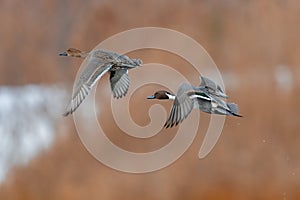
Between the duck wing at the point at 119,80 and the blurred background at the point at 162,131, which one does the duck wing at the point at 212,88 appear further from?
the blurred background at the point at 162,131

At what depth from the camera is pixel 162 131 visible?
191 cm

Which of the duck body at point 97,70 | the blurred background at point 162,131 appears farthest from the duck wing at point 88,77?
the blurred background at point 162,131

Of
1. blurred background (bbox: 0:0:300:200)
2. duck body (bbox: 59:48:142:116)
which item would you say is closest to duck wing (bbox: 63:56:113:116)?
duck body (bbox: 59:48:142:116)

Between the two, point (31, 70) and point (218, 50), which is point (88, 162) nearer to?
point (31, 70)

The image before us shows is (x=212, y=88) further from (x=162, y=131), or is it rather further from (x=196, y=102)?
(x=162, y=131)

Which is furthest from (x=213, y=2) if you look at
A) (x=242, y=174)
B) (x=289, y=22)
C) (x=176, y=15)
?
(x=242, y=174)

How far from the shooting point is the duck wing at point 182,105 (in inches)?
18.0

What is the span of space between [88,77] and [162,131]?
1.43 metres

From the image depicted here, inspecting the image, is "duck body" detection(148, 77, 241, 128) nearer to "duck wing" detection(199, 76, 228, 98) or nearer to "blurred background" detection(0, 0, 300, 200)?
"duck wing" detection(199, 76, 228, 98)

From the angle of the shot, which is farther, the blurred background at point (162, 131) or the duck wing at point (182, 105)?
the blurred background at point (162, 131)

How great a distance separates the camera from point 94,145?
6.07 ft

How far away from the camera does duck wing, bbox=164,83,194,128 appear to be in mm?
457

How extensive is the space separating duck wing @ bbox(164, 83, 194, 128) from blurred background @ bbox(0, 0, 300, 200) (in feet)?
4.47

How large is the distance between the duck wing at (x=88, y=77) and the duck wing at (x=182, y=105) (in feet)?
0.20
